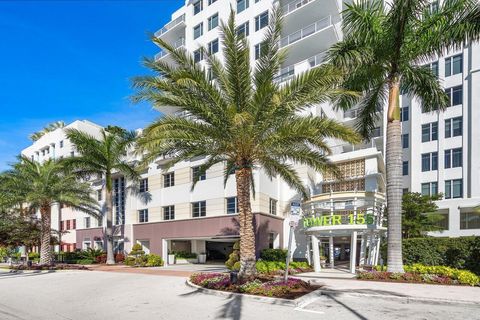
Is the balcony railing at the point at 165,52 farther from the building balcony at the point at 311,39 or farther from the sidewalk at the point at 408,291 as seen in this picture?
the sidewalk at the point at 408,291

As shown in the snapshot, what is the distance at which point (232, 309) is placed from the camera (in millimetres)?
11148

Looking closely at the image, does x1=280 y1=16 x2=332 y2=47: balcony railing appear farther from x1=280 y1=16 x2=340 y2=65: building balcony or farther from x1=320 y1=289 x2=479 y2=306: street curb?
x1=320 y1=289 x2=479 y2=306: street curb

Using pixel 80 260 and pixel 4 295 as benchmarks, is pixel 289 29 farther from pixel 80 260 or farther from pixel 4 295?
pixel 4 295

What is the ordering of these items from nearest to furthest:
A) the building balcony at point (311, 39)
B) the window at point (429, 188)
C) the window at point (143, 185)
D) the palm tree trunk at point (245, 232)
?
the palm tree trunk at point (245, 232), the building balcony at point (311, 39), the window at point (143, 185), the window at point (429, 188)

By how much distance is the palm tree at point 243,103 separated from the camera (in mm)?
14297

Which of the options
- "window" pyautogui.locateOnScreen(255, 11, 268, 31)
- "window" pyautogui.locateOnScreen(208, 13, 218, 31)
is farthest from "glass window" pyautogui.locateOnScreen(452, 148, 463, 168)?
"window" pyautogui.locateOnScreen(208, 13, 218, 31)

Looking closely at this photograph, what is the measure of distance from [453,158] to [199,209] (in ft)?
88.3

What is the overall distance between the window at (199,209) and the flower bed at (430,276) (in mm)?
16604

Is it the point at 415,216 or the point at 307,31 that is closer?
the point at 415,216

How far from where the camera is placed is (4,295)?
15805mm

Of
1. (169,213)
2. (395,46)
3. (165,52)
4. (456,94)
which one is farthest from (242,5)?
(456,94)

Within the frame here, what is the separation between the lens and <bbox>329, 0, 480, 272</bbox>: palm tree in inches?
647

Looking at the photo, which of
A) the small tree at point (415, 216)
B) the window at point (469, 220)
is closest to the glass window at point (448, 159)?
the window at point (469, 220)

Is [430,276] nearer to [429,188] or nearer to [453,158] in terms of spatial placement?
[429,188]
